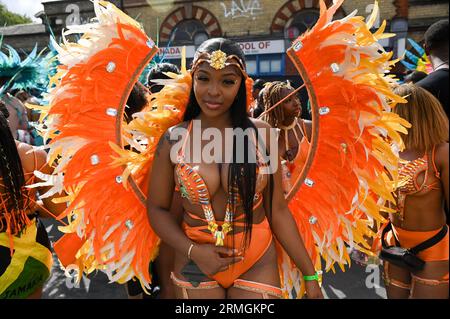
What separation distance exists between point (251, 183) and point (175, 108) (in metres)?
0.65

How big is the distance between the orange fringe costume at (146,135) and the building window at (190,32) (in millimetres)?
13530

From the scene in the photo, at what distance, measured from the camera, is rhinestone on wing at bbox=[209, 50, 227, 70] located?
1.62m

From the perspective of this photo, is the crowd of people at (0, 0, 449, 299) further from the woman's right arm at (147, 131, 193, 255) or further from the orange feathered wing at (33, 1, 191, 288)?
the orange feathered wing at (33, 1, 191, 288)

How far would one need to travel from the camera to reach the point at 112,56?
190 cm

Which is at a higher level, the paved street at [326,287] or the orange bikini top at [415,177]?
the orange bikini top at [415,177]

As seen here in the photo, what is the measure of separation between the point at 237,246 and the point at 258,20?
1368 centimetres

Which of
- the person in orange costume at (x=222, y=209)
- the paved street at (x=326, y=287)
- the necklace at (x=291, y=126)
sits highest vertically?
the necklace at (x=291, y=126)

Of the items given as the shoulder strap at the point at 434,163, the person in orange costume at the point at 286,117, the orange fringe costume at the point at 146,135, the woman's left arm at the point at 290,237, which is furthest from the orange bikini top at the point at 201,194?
the person in orange costume at the point at 286,117

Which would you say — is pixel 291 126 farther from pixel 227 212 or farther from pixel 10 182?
pixel 10 182

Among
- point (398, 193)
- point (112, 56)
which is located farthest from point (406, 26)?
point (112, 56)

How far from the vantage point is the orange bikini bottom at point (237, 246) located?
5.65 ft

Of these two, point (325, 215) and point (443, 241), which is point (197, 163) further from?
point (443, 241)

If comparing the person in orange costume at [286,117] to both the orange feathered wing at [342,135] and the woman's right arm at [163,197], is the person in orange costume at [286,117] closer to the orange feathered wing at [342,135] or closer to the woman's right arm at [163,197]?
the orange feathered wing at [342,135]

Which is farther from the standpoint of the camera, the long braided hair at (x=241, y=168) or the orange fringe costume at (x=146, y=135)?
Answer: the orange fringe costume at (x=146, y=135)
